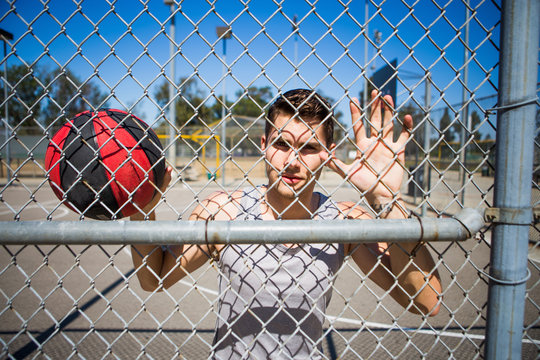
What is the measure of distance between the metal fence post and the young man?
11.8 inches

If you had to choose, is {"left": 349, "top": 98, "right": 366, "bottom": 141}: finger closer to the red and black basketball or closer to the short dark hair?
the short dark hair

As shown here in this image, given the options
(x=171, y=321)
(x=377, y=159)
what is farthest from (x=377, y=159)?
(x=171, y=321)

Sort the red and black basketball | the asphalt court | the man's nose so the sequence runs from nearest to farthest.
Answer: the red and black basketball → the man's nose → the asphalt court

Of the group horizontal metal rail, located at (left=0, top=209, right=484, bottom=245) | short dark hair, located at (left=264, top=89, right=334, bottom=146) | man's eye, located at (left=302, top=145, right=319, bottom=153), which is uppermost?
short dark hair, located at (left=264, top=89, right=334, bottom=146)

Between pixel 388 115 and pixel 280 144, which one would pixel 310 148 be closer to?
Result: pixel 280 144

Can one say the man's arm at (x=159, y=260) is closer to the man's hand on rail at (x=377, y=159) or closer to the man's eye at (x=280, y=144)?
the man's eye at (x=280, y=144)

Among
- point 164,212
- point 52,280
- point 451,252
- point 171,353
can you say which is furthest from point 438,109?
point 52,280

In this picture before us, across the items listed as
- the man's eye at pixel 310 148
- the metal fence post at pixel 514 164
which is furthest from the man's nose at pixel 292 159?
the metal fence post at pixel 514 164

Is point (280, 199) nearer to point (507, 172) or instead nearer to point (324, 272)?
point (324, 272)

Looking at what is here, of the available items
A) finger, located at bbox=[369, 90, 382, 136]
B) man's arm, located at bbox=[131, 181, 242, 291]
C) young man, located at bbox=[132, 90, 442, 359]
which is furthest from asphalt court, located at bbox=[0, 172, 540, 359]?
finger, located at bbox=[369, 90, 382, 136]

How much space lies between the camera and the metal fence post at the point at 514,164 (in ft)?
3.58

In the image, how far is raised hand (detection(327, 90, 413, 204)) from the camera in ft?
4.30

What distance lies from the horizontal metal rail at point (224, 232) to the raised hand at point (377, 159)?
0.25 m

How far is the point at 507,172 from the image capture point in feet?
3.64
